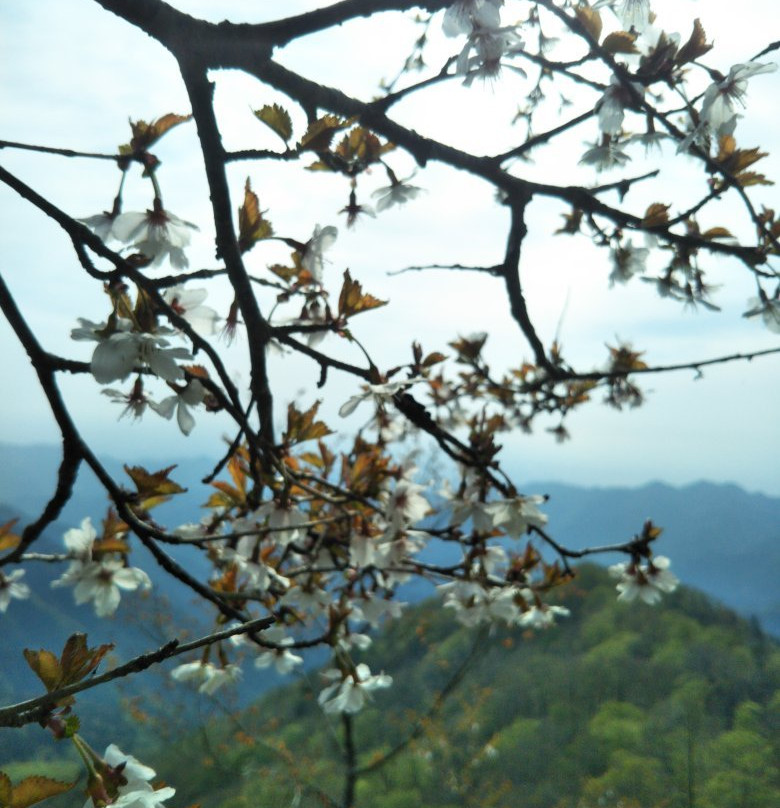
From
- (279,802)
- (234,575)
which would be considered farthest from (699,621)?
(234,575)

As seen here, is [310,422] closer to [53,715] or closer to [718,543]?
[53,715]

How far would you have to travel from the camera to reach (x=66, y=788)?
0.89 ft

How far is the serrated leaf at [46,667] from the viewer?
313 mm

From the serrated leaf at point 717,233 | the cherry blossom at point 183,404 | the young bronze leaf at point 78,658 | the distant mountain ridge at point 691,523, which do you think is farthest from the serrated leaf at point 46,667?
the distant mountain ridge at point 691,523

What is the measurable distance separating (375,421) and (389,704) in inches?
83.2

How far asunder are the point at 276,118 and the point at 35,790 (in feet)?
1.93

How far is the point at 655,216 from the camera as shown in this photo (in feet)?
2.88

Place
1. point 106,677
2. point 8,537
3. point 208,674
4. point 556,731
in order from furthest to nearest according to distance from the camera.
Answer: point 556,731 → point 208,674 → point 8,537 → point 106,677

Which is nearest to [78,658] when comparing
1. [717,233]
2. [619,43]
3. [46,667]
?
[46,667]

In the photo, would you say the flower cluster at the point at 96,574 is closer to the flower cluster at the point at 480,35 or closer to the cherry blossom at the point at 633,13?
the flower cluster at the point at 480,35

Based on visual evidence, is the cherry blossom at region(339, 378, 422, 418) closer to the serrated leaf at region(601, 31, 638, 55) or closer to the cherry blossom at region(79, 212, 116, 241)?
the cherry blossom at region(79, 212, 116, 241)

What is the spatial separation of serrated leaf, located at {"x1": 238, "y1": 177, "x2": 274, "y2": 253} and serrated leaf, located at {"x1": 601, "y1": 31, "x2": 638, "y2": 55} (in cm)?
47

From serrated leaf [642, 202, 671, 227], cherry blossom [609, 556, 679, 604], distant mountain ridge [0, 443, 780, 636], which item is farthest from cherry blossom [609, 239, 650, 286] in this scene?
distant mountain ridge [0, 443, 780, 636]

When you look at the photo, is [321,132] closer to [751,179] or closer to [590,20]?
[590,20]
